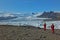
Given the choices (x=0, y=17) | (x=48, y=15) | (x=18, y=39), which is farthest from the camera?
(x=48, y=15)

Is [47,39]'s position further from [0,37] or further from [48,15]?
[48,15]

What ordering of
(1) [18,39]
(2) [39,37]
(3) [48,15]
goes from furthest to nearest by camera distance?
(3) [48,15]
(2) [39,37]
(1) [18,39]

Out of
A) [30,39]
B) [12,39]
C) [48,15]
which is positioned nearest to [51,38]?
[30,39]

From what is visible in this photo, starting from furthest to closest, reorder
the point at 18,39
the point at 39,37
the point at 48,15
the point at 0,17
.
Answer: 1. the point at 48,15
2. the point at 0,17
3. the point at 39,37
4. the point at 18,39

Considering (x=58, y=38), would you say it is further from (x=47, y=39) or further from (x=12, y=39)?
(x=12, y=39)

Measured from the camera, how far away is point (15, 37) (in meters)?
20.4

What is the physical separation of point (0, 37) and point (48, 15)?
417 feet

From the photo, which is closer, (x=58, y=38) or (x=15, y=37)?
(x=15, y=37)

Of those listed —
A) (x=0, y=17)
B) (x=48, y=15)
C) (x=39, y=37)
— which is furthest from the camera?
(x=48, y=15)

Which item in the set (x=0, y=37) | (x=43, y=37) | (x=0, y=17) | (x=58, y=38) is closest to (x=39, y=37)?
(x=43, y=37)

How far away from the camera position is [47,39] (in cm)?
2066

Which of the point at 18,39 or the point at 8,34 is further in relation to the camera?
the point at 8,34

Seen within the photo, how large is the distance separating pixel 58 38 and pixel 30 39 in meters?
3.33

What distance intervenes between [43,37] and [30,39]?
2.01 metres
